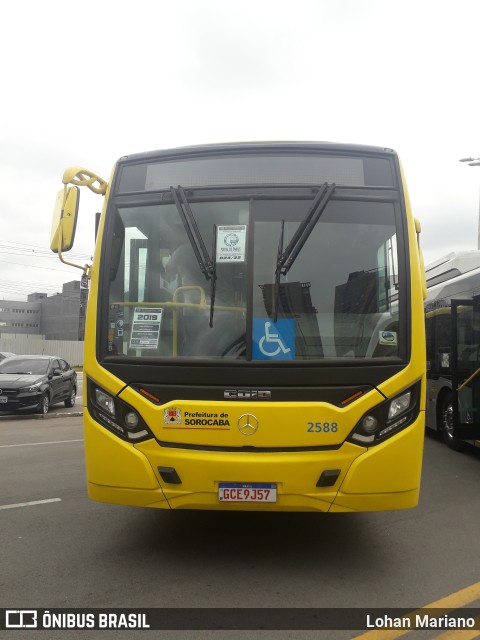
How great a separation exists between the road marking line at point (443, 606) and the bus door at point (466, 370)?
4554mm

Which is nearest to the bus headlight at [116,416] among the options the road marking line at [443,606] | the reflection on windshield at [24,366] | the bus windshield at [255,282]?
the bus windshield at [255,282]

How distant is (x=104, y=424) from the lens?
4105 mm

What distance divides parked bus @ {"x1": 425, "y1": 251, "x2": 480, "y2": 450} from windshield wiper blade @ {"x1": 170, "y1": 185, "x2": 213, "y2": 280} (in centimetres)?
529

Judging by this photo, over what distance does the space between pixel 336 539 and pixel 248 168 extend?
3.23 metres

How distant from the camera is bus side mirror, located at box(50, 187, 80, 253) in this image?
4.74m

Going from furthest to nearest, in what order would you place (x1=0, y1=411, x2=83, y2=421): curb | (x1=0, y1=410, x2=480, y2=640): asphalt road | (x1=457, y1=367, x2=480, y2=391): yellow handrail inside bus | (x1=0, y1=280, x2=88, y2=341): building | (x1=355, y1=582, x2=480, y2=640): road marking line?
(x1=0, y1=280, x2=88, y2=341): building → (x1=0, y1=411, x2=83, y2=421): curb → (x1=457, y1=367, x2=480, y2=391): yellow handrail inside bus → (x1=0, y1=410, x2=480, y2=640): asphalt road → (x1=355, y1=582, x2=480, y2=640): road marking line

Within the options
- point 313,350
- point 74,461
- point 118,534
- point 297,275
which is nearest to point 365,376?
point 313,350

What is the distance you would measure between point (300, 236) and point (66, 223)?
199cm

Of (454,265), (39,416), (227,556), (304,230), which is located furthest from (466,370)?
(39,416)

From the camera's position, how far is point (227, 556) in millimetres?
4457

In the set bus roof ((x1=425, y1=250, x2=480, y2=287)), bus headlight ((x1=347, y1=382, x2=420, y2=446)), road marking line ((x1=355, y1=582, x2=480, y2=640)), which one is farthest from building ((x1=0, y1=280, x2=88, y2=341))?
road marking line ((x1=355, y1=582, x2=480, y2=640))

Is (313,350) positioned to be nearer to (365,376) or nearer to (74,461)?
(365,376)

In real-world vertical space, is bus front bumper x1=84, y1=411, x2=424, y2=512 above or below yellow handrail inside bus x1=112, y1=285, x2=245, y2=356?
below

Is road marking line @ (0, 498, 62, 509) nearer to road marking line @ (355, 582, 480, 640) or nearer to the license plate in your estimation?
the license plate
